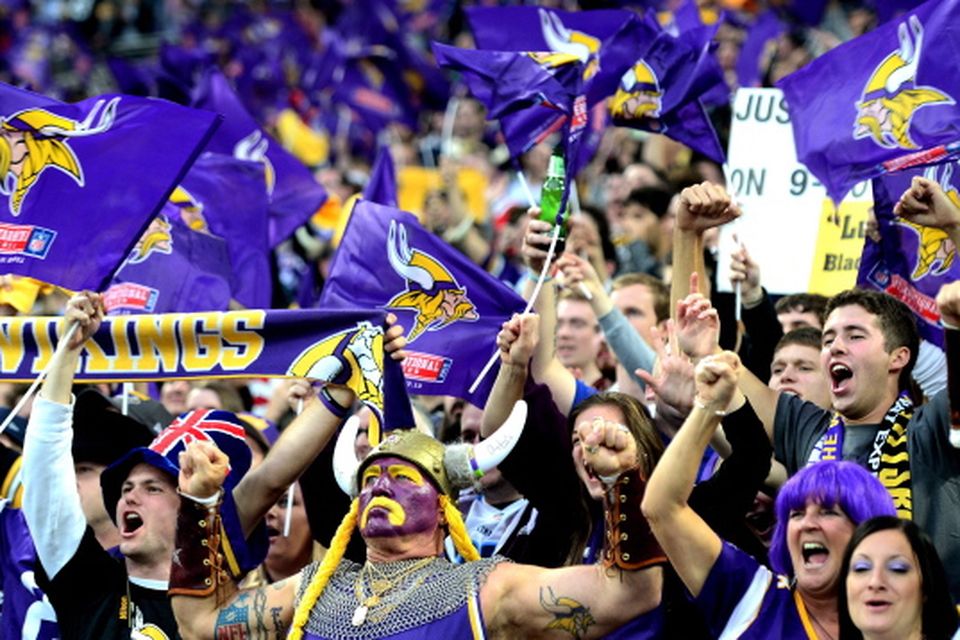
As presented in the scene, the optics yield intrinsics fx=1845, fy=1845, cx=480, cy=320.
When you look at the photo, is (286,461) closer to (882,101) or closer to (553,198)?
(553,198)

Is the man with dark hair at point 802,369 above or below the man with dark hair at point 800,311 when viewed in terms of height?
below

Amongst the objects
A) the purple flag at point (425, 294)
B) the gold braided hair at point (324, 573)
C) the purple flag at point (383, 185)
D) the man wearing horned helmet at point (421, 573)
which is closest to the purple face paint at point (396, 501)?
the man wearing horned helmet at point (421, 573)

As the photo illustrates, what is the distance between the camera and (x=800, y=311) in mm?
7426

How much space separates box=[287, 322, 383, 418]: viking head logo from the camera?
6.52 meters

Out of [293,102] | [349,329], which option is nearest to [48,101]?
[349,329]

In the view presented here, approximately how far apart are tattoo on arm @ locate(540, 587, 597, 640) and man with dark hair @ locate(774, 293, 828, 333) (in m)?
2.29

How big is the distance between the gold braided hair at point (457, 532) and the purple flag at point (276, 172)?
4.56 meters

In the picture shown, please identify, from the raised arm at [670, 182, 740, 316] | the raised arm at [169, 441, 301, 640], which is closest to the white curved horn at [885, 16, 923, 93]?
the raised arm at [670, 182, 740, 316]

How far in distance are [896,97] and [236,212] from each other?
11.8 ft

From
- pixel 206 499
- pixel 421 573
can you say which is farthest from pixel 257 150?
pixel 421 573

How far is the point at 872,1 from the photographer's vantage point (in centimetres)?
1180

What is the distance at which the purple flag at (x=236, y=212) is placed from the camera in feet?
29.6

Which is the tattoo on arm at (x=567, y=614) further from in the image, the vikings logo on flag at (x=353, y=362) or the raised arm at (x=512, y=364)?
the vikings logo on flag at (x=353, y=362)

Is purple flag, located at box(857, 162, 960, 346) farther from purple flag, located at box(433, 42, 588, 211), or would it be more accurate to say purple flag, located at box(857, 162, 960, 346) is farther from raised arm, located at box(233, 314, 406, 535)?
raised arm, located at box(233, 314, 406, 535)
